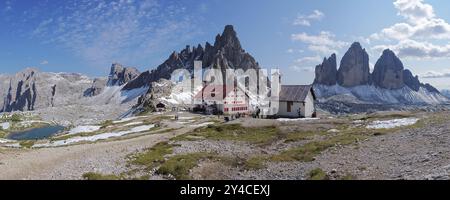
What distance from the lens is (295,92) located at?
84438 millimetres

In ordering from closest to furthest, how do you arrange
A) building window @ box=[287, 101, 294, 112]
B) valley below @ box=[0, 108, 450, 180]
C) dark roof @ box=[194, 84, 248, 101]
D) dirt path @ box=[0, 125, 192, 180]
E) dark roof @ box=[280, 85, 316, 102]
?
valley below @ box=[0, 108, 450, 180] < dirt path @ box=[0, 125, 192, 180] < dark roof @ box=[280, 85, 316, 102] < building window @ box=[287, 101, 294, 112] < dark roof @ box=[194, 84, 248, 101]

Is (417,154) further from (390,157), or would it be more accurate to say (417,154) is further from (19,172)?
(19,172)

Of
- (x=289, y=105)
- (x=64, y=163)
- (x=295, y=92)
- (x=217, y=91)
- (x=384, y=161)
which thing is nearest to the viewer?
(x=384, y=161)

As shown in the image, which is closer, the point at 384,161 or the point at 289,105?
the point at 384,161

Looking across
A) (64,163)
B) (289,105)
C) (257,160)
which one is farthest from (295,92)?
(64,163)

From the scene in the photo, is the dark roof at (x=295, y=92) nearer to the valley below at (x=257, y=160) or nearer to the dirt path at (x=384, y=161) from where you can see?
the valley below at (x=257, y=160)

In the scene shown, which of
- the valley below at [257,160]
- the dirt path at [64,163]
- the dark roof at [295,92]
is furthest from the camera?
the dark roof at [295,92]

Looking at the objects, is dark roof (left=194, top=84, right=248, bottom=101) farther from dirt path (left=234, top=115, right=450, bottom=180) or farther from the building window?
dirt path (left=234, top=115, right=450, bottom=180)

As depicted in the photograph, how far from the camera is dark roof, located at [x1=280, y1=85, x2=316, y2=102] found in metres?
82.6

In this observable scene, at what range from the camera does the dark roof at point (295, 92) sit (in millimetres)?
82625

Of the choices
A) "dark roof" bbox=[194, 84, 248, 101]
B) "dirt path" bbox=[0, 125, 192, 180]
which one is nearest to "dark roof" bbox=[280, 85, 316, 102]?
"dark roof" bbox=[194, 84, 248, 101]

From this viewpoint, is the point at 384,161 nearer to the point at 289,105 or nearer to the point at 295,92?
the point at 289,105

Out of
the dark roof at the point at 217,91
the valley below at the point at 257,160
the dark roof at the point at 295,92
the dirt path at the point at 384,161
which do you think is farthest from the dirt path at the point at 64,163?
the dark roof at the point at 217,91

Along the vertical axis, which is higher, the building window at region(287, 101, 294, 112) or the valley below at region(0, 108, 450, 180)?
the building window at region(287, 101, 294, 112)
